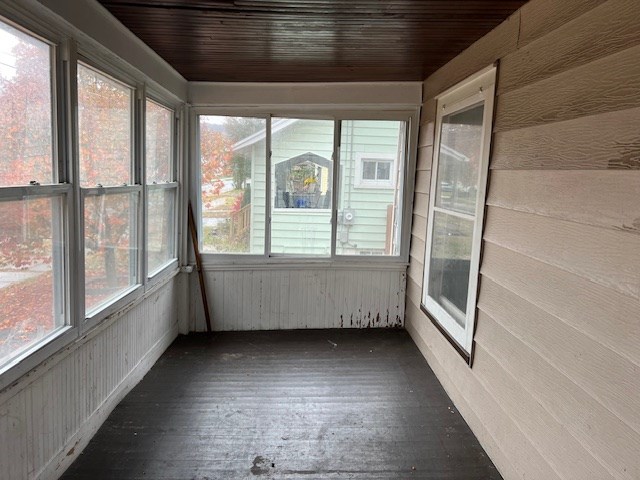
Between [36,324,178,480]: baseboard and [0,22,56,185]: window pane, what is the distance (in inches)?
51.5

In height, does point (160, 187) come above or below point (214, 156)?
below

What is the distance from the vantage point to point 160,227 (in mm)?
3404

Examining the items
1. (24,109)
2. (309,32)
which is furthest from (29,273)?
(309,32)

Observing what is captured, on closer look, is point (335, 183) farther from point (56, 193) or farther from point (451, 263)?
point (56, 193)

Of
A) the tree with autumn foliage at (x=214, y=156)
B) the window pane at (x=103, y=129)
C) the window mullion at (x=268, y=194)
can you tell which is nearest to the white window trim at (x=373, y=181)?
the window mullion at (x=268, y=194)

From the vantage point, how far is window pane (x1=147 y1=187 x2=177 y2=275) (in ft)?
10.4

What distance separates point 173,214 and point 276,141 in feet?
3.72

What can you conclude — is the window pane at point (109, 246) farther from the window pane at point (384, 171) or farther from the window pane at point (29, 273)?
the window pane at point (384, 171)

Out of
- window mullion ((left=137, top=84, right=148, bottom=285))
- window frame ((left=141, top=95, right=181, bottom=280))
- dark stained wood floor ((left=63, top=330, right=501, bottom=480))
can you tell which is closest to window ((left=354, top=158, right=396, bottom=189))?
dark stained wood floor ((left=63, top=330, right=501, bottom=480))

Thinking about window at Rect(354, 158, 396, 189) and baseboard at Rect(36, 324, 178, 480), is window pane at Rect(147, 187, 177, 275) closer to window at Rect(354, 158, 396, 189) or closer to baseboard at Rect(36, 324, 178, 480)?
baseboard at Rect(36, 324, 178, 480)

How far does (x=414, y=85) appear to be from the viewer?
379cm

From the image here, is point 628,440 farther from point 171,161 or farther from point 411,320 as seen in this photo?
point 171,161

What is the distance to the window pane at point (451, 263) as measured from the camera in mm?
2676

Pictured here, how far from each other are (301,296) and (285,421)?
1.63m
